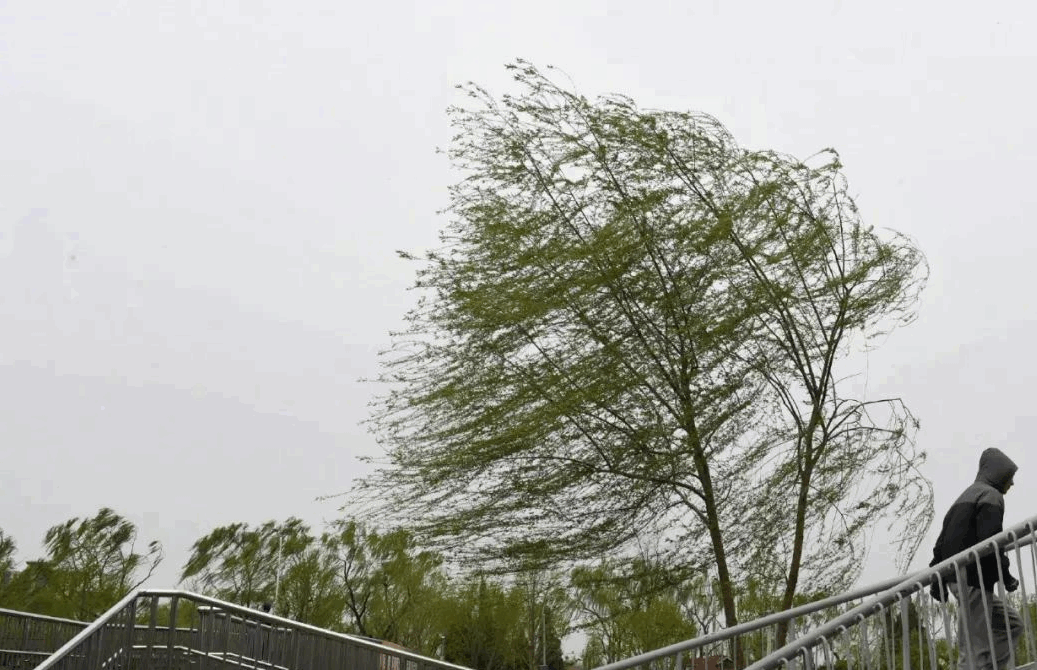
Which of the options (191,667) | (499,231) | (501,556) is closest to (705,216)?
(499,231)

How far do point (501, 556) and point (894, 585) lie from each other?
11283 mm

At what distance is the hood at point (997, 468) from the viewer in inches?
314

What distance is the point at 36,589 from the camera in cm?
5269

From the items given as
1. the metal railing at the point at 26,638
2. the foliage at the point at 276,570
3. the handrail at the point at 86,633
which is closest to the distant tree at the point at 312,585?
the foliage at the point at 276,570

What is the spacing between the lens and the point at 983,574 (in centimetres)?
734

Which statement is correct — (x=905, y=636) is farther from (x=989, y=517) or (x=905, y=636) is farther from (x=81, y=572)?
(x=81, y=572)

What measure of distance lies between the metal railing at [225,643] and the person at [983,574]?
5620mm

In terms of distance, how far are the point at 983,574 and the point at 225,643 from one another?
7154 mm

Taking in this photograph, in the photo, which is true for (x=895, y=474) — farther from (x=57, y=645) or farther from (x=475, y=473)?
(x=57, y=645)

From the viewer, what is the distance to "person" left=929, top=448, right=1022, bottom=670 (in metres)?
7.14

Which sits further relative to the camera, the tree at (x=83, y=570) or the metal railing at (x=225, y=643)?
the tree at (x=83, y=570)

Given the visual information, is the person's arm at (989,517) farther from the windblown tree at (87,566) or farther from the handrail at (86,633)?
the windblown tree at (87,566)

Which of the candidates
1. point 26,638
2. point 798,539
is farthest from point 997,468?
point 26,638

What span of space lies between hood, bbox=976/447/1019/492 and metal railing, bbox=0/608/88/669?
11329 mm
